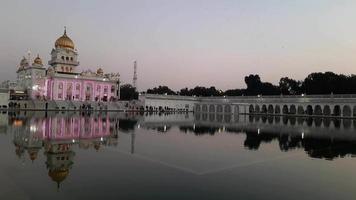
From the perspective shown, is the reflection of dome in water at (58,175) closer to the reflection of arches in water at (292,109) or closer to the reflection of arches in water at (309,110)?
the reflection of arches in water at (309,110)

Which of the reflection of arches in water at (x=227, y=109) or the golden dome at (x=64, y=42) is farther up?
the golden dome at (x=64, y=42)

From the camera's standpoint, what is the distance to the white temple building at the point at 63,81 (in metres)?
86.1

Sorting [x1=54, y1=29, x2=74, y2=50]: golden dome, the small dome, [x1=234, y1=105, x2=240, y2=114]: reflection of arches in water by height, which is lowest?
[x1=234, y1=105, x2=240, y2=114]: reflection of arches in water

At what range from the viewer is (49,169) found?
38.6 ft

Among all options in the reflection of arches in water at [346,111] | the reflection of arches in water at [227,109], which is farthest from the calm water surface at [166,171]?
the reflection of arches in water at [227,109]

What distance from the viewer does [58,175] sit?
11062 millimetres

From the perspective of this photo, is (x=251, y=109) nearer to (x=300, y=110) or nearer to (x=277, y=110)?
(x=277, y=110)

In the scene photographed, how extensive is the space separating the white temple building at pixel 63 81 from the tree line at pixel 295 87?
29385 mm

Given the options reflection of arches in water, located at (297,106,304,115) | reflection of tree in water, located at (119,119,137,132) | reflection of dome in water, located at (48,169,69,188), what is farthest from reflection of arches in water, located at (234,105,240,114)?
reflection of dome in water, located at (48,169,69,188)

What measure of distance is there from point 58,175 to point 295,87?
9155 centimetres

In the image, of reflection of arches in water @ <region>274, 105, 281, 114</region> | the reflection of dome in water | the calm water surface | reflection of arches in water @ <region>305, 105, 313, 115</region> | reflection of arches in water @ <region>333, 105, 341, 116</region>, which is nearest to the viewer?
the calm water surface

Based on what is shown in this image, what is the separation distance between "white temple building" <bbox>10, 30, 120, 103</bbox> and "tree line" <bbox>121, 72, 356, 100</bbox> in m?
29.4

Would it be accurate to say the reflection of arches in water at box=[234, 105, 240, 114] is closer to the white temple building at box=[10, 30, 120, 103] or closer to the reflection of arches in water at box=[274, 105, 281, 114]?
the reflection of arches in water at box=[274, 105, 281, 114]

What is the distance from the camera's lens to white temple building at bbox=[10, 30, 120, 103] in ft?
283
